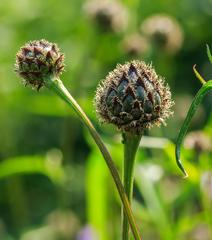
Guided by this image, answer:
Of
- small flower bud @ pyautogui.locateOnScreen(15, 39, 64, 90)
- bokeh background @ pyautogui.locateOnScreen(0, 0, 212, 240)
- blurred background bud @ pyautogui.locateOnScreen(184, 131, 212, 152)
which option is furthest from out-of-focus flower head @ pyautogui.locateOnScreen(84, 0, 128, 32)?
small flower bud @ pyautogui.locateOnScreen(15, 39, 64, 90)

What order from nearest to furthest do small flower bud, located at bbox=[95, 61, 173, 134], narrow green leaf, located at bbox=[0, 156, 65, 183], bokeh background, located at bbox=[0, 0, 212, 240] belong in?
small flower bud, located at bbox=[95, 61, 173, 134]
bokeh background, located at bbox=[0, 0, 212, 240]
narrow green leaf, located at bbox=[0, 156, 65, 183]

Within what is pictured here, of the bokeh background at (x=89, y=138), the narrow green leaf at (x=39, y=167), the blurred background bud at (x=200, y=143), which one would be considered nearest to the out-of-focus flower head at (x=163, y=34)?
the bokeh background at (x=89, y=138)

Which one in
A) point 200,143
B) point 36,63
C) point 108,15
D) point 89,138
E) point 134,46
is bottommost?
point 200,143

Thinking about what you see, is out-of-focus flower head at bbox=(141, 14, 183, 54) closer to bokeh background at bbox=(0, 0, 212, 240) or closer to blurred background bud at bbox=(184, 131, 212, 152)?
bokeh background at bbox=(0, 0, 212, 240)

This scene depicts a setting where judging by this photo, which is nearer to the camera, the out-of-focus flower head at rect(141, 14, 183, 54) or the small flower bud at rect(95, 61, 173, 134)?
the small flower bud at rect(95, 61, 173, 134)

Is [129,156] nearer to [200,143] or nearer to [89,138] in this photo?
[200,143]

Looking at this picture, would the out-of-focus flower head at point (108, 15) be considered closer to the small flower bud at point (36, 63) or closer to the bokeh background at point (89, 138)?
the bokeh background at point (89, 138)

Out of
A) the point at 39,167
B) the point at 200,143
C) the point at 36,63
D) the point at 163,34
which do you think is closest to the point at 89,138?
the point at 39,167
